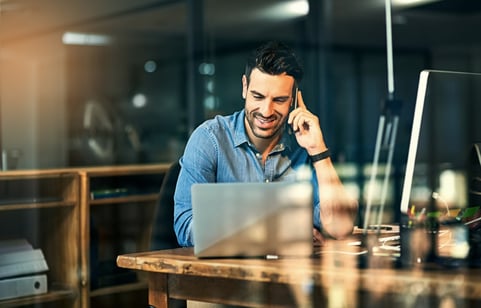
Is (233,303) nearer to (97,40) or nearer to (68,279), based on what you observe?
(68,279)

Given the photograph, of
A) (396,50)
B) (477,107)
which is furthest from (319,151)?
(396,50)

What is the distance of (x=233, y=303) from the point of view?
207cm

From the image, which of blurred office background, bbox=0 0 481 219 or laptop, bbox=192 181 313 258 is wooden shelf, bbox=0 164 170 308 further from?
laptop, bbox=192 181 313 258

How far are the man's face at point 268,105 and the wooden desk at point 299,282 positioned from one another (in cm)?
51

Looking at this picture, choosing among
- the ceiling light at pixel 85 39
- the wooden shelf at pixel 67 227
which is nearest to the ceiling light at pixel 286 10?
the ceiling light at pixel 85 39

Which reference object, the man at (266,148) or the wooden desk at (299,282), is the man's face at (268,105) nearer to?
the man at (266,148)

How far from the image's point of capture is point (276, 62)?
2.70 meters

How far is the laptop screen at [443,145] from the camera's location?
84.8 inches

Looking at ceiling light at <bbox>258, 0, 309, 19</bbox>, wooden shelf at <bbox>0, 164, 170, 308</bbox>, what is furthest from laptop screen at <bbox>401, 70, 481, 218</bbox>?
wooden shelf at <bbox>0, 164, 170, 308</bbox>

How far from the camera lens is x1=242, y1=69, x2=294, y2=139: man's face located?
2.58 m

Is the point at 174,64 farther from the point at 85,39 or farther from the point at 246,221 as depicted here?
the point at 246,221

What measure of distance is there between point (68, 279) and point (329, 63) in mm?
1649

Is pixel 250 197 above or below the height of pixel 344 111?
below

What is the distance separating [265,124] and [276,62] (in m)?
0.24
